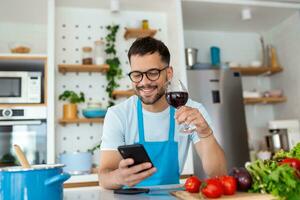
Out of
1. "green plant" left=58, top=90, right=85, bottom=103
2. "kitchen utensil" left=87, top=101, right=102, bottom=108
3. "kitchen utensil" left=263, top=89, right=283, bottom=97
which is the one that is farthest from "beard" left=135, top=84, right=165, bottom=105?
"kitchen utensil" left=263, top=89, right=283, bottom=97

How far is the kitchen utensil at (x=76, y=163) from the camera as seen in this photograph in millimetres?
2562

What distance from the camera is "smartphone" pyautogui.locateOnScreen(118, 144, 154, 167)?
3.27 ft

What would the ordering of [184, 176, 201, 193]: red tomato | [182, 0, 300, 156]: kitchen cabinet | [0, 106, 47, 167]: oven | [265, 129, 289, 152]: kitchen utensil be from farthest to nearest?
[182, 0, 300, 156]: kitchen cabinet → [265, 129, 289, 152]: kitchen utensil → [0, 106, 47, 167]: oven → [184, 176, 201, 193]: red tomato

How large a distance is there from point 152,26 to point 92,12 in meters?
0.64

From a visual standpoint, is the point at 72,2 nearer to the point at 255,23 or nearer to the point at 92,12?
the point at 92,12

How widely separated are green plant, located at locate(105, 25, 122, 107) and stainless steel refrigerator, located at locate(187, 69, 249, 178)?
2.31 feet

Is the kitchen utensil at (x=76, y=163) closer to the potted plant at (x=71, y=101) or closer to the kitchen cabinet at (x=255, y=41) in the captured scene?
the potted plant at (x=71, y=101)

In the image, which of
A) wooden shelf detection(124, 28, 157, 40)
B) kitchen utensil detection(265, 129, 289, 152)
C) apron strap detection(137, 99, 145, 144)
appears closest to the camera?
apron strap detection(137, 99, 145, 144)

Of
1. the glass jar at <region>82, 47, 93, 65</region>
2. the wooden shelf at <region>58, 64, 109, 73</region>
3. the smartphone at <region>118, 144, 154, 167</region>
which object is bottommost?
the smartphone at <region>118, 144, 154, 167</region>

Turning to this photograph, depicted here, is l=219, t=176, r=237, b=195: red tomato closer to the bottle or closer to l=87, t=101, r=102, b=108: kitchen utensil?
l=87, t=101, r=102, b=108: kitchen utensil

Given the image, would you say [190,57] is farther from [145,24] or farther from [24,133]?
[24,133]

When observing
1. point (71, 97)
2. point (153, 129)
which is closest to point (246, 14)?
point (71, 97)

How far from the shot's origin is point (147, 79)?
4.95 feet

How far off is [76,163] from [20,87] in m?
0.77
